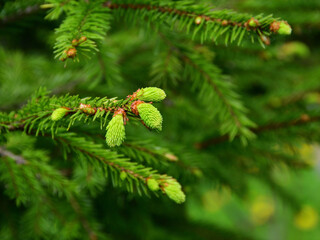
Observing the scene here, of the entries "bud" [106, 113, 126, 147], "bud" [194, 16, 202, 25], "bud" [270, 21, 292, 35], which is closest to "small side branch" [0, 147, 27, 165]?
"bud" [106, 113, 126, 147]

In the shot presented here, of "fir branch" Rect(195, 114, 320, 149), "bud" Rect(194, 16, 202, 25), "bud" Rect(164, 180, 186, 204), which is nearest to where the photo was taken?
"bud" Rect(164, 180, 186, 204)

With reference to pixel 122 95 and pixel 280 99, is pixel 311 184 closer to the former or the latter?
pixel 280 99

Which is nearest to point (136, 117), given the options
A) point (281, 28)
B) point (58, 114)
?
point (58, 114)

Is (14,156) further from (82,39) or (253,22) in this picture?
(253,22)

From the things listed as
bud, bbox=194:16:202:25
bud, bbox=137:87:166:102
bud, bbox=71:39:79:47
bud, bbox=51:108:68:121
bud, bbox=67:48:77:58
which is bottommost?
bud, bbox=51:108:68:121

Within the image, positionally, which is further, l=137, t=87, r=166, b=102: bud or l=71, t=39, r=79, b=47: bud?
l=71, t=39, r=79, b=47: bud

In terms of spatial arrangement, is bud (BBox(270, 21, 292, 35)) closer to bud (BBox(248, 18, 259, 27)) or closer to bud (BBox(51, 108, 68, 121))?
bud (BBox(248, 18, 259, 27))
